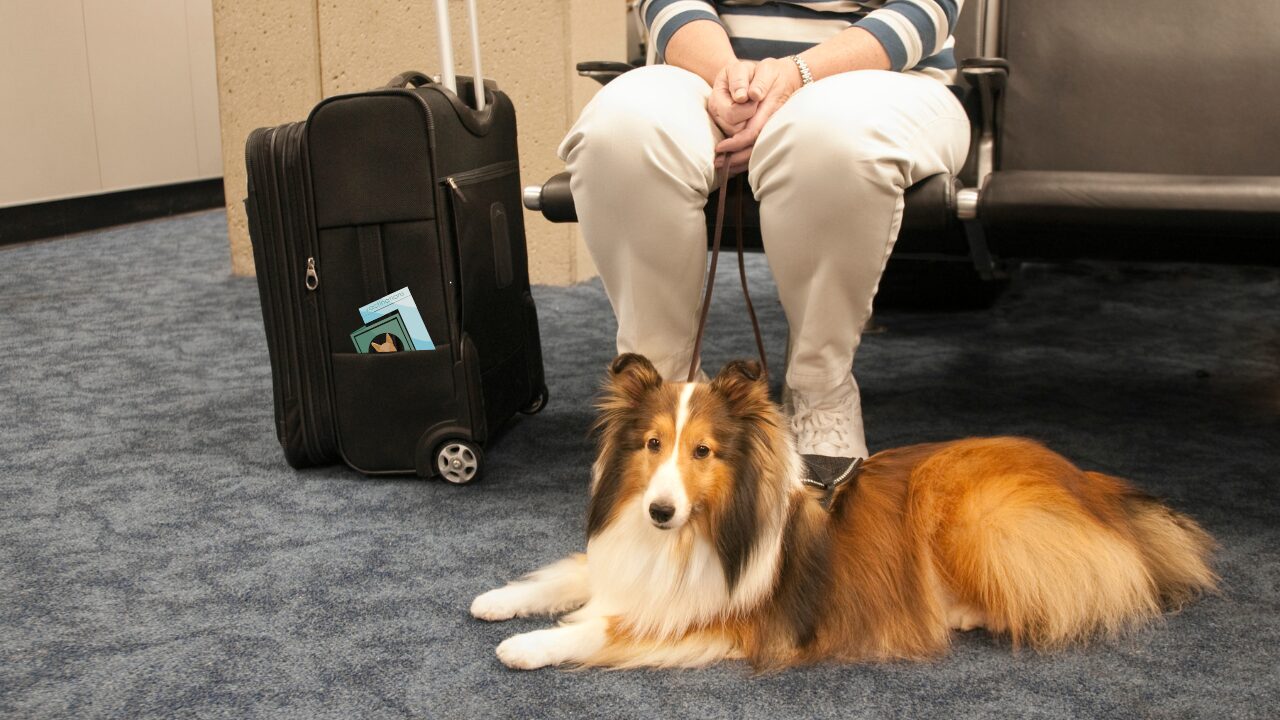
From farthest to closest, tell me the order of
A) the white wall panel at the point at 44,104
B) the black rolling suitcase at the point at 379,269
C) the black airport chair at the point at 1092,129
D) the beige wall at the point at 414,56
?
1. the white wall panel at the point at 44,104
2. the beige wall at the point at 414,56
3. the black rolling suitcase at the point at 379,269
4. the black airport chair at the point at 1092,129

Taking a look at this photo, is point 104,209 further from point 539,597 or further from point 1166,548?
point 1166,548

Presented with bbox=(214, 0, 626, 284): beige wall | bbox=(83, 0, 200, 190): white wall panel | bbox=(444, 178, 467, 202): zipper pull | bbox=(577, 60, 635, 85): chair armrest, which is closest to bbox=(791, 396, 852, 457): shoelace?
bbox=(444, 178, 467, 202): zipper pull

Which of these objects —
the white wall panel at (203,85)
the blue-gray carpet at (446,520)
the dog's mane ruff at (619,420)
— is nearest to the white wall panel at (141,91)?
the white wall panel at (203,85)

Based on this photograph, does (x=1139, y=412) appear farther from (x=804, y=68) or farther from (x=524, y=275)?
(x=524, y=275)

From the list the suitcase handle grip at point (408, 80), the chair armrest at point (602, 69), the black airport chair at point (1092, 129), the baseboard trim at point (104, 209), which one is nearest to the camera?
the black airport chair at point (1092, 129)

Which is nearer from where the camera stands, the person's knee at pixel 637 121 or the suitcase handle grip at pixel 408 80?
the person's knee at pixel 637 121

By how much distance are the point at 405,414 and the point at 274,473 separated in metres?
0.30

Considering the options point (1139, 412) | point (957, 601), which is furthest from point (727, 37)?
point (1139, 412)

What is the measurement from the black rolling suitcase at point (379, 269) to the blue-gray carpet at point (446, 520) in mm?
96

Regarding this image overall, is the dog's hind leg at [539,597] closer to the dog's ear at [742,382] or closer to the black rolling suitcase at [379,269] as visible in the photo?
the dog's ear at [742,382]

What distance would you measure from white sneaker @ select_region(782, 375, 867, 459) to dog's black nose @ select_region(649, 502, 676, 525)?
58cm

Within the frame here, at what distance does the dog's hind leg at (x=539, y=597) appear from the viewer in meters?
1.49

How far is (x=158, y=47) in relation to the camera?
5.46 m

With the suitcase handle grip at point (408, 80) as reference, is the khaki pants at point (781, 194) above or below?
below
